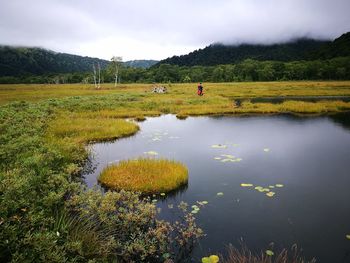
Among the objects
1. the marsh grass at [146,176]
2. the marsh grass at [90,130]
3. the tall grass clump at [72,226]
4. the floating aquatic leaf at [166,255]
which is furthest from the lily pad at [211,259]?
the marsh grass at [90,130]

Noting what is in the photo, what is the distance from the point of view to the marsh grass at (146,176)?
11312 mm

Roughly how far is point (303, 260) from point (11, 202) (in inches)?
264

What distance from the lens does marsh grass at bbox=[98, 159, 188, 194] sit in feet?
37.1

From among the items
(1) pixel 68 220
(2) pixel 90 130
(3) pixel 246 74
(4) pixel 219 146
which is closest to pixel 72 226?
(1) pixel 68 220

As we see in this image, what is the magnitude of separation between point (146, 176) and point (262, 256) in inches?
255

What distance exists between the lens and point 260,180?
1256 centimetres

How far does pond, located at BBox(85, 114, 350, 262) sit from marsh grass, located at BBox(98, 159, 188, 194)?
0.57 m

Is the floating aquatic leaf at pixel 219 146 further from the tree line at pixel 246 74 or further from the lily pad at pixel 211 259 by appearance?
the tree line at pixel 246 74

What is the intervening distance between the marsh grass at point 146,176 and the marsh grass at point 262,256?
14.7 ft

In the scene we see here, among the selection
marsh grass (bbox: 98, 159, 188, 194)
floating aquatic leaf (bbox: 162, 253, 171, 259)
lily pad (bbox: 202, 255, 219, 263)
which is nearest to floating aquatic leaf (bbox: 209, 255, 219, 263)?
lily pad (bbox: 202, 255, 219, 263)

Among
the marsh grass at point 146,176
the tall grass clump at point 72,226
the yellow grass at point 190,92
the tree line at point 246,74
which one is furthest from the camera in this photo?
the tree line at point 246,74

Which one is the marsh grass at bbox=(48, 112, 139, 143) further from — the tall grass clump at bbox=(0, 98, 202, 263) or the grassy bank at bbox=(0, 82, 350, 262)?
the tall grass clump at bbox=(0, 98, 202, 263)

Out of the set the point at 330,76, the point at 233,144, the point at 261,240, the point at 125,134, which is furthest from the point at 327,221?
the point at 330,76

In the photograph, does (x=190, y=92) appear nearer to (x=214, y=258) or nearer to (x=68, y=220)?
(x=68, y=220)
